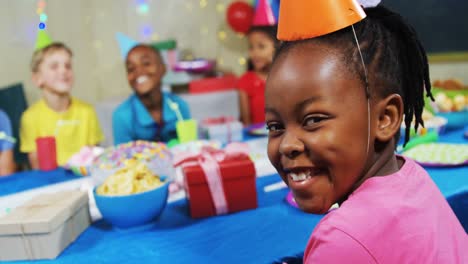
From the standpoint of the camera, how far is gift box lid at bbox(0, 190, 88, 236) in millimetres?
920

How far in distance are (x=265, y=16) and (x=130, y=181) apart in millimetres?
2097

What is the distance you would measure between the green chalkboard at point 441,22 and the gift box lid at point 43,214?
2.25m

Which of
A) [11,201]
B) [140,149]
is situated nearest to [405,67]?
[140,149]

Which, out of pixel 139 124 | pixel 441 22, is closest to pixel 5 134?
pixel 139 124

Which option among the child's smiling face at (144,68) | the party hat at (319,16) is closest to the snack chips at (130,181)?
the party hat at (319,16)

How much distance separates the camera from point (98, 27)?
11.7 ft

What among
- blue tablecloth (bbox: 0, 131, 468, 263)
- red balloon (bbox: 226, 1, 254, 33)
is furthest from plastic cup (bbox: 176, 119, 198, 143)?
red balloon (bbox: 226, 1, 254, 33)

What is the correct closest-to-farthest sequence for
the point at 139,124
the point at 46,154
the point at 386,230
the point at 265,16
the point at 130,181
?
the point at 386,230
the point at 130,181
the point at 46,154
the point at 139,124
the point at 265,16

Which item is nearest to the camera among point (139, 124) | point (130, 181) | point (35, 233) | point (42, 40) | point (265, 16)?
point (35, 233)

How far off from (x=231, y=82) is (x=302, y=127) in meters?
3.07

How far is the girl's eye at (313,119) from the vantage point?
2.06ft

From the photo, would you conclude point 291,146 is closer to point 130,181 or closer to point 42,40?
point 130,181

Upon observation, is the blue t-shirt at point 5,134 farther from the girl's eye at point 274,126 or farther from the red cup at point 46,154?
the girl's eye at point 274,126

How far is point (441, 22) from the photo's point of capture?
282 centimetres
